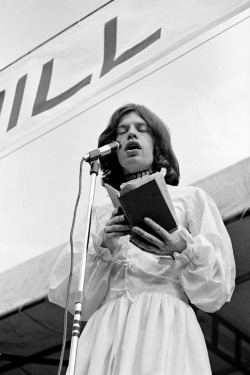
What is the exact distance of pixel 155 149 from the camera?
3676mm

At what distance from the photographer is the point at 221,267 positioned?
119 inches

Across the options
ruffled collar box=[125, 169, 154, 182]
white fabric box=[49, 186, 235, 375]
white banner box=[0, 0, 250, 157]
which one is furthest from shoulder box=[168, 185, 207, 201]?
white banner box=[0, 0, 250, 157]

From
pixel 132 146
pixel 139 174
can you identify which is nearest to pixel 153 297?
pixel 139 174

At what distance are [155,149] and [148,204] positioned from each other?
0.76 meters

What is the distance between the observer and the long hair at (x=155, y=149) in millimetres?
3680

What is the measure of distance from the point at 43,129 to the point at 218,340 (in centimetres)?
150

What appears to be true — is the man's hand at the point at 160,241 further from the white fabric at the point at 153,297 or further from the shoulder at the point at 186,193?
the shoulder at the point at 186,193

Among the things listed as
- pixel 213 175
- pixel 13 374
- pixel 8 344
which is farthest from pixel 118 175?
pixel 13 374

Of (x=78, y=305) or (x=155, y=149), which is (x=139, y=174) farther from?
(x=78, y=305)

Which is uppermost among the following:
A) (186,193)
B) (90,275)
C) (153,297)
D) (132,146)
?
(132,146)

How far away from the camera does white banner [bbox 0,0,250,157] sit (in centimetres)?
384

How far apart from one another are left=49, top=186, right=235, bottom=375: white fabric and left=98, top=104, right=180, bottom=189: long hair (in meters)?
0.35

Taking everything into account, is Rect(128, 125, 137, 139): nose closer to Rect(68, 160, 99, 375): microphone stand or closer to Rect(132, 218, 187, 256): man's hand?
Rect(68, 160, 99, 375): microphone stand

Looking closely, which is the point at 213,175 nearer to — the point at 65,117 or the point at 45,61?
the point at 65,117
